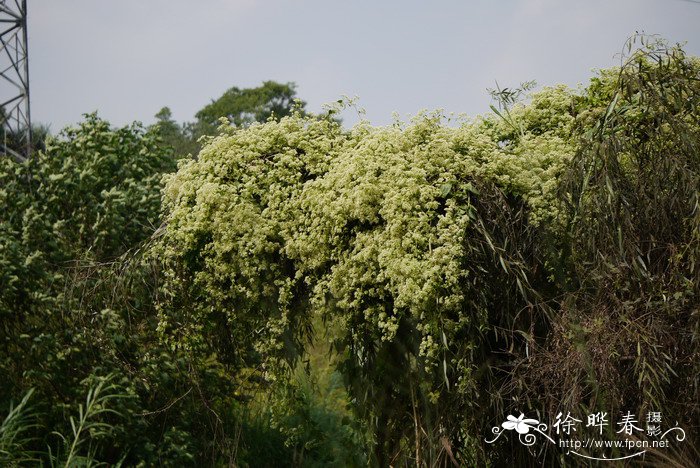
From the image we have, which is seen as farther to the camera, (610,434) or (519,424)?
(519,424)

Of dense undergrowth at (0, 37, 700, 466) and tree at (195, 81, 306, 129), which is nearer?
dense undergrowth at (0, 37, 700, 466)

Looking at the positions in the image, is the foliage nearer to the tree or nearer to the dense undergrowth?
the dense undergrowth

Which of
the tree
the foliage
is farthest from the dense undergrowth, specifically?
the tree

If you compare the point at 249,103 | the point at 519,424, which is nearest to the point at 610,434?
the point at 519,424

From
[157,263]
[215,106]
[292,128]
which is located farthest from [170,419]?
[215,106]

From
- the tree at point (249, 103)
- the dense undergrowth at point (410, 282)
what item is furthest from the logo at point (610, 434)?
the tree at point (249, 103)

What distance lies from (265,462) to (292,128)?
8.49 ft

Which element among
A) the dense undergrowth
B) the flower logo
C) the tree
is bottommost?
the flower logo

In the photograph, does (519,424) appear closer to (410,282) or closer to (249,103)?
(410,282)

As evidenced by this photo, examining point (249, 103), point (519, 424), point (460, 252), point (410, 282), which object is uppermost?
point (249, 103)

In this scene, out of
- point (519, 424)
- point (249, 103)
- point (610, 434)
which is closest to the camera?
point (610, 434)

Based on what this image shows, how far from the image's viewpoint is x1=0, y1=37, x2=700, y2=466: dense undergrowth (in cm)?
330

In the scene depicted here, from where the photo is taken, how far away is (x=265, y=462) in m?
5.64

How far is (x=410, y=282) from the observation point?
327cm
